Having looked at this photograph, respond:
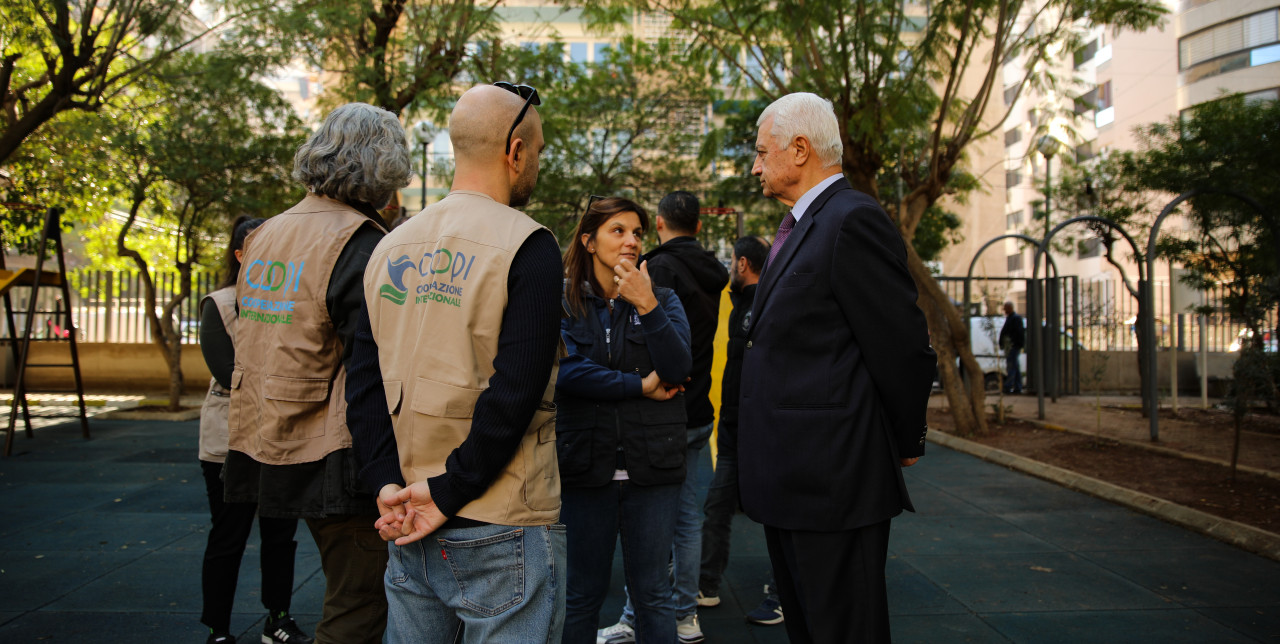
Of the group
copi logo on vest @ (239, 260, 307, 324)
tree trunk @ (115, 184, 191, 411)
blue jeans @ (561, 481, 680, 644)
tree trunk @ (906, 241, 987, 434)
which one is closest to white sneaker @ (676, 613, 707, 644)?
blue jeans @ (561, 481, 680, 644)

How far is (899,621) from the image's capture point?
4.07m

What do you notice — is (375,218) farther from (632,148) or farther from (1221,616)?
(632,148)

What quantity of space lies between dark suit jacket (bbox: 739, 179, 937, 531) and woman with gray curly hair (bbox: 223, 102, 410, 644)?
3.92 ft

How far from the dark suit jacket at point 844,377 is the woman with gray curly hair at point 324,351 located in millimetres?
1196

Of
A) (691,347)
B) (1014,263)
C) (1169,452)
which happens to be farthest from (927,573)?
(1014,263)

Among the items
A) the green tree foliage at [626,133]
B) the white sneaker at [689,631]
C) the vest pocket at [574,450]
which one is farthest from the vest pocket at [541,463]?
the green tree foliage at [626,133]

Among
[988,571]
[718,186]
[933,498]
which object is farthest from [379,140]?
[718,186]

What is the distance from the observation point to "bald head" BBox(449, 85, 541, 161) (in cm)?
193

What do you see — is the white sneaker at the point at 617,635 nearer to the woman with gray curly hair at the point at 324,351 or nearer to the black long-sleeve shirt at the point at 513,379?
the woman with gray curly hair at the point at 324,351

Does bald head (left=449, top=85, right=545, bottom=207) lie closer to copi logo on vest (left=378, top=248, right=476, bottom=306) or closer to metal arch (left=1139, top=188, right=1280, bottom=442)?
copi logo on vest (left=378, top=248, right=476, bottom=306)

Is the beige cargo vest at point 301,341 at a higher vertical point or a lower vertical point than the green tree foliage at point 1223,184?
lower

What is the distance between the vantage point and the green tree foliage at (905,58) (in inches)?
348

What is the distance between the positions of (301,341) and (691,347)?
1.83 m

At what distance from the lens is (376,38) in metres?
11.1
